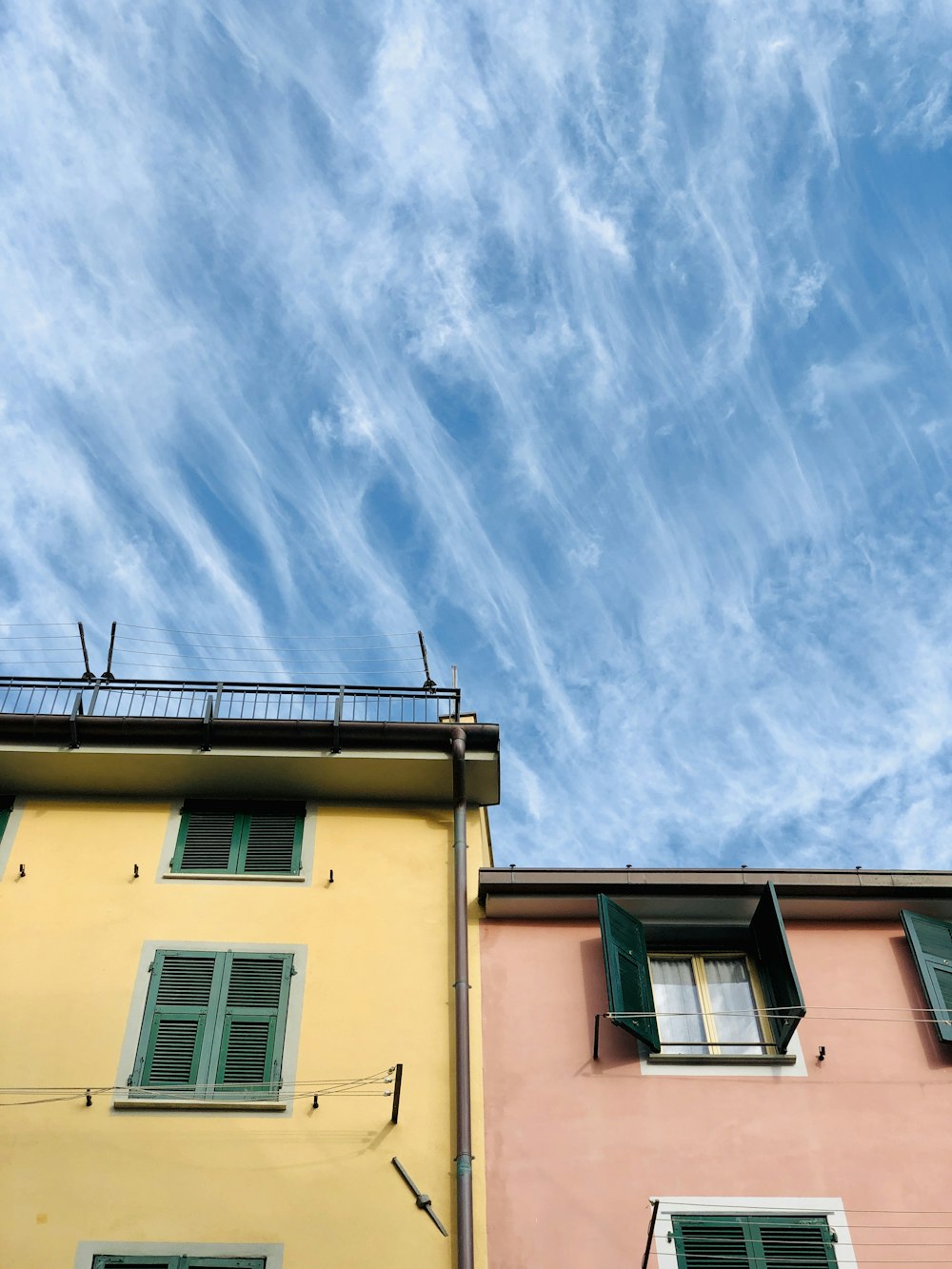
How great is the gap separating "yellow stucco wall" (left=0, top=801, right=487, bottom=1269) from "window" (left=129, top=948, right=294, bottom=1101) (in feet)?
0.82

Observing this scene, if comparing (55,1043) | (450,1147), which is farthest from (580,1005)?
(55,1043)

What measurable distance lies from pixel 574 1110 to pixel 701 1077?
1285 millimetres

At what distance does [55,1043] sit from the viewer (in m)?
11.7

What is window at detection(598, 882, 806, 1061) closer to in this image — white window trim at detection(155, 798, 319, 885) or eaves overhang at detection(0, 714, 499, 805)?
eaves overhang at detection(0, 714, 499, 805)

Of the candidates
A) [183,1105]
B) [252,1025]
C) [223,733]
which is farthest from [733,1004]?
[223,733]

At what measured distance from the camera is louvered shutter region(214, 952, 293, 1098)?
11570mm

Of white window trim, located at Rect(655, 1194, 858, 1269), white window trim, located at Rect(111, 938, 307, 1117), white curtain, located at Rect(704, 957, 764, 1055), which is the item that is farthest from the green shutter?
white window trim, located at Rect(111, 938, 307, 1117)

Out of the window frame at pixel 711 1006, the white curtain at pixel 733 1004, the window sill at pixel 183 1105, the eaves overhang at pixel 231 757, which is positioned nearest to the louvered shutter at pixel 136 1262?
the window sill at pixel 183 1105

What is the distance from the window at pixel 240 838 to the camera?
13477 mm

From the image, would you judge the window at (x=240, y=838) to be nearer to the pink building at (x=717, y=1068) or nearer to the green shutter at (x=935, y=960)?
the pink building at (x=717, y=1068)

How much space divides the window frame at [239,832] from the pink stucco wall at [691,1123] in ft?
8.28

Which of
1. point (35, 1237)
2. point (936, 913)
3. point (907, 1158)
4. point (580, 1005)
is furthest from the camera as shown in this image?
point (936, 913)

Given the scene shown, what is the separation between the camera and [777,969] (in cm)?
1227

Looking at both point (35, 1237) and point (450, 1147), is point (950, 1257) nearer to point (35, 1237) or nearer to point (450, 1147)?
point (450, 1147)
